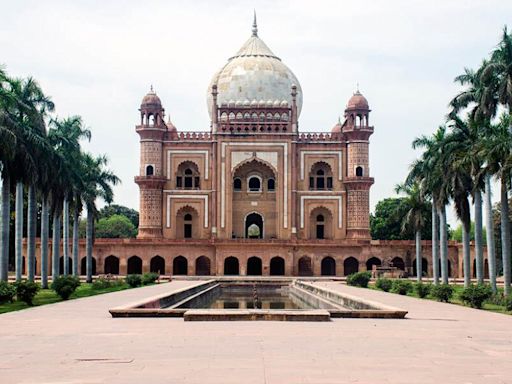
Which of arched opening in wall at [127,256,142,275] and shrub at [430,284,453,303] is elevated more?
arched opening in wall at [127,256,142,275]

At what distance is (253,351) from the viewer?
25.4 feet

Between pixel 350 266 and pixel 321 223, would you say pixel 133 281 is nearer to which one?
pixel 350 266

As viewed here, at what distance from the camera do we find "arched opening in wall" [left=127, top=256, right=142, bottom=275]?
38388 millimetres

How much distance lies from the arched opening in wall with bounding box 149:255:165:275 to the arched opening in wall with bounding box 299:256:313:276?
702 cm

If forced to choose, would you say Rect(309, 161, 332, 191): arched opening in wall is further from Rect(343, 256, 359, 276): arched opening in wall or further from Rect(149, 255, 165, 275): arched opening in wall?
Rect(149, 255, 165, 275): arched opening in wall

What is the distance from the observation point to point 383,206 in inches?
1923

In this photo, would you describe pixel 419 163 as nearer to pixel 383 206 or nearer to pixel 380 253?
pixel 380 253

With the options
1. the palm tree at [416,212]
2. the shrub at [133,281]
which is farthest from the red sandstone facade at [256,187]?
the shrub at [133,281]

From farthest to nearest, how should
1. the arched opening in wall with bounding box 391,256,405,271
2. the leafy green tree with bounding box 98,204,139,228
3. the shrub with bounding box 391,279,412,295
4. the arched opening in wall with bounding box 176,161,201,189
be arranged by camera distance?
the leafy green tree with bounding box 98,204,139,228, the arched opening in wall with bounding box 176,161,201,189, the arched opening in wall with bounding box 391,256,405,271, the shrub with bounding box 391,279,412,295

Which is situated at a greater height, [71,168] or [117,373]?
[71,168]

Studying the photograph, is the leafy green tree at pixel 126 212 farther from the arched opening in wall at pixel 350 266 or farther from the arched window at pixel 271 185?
the arched opening in wall at pixel 350 266

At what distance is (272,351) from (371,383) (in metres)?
1.88

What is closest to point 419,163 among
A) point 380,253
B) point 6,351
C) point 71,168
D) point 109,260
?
point 380,253

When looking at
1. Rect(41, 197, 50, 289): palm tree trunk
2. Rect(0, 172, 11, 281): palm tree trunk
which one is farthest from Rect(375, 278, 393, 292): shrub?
Rect(0, 172, 11, 281): palm tree trunk
